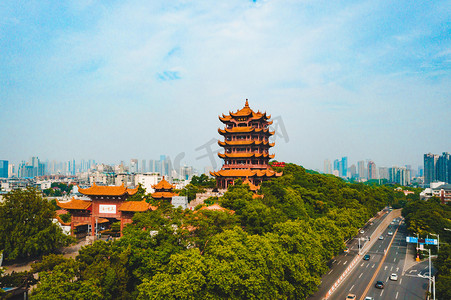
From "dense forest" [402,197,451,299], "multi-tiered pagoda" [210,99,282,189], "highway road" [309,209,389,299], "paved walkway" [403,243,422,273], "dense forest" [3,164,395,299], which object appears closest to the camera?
"dense forest" [3,164,395,299]

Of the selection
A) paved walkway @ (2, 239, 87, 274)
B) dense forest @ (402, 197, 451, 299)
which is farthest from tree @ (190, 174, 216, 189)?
dense forest @ (402, 197, 451, 299)

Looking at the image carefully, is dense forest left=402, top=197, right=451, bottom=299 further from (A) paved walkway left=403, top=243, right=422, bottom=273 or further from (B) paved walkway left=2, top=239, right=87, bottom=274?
(B) paved walkway left=2, top=239, right=87, bottom=274

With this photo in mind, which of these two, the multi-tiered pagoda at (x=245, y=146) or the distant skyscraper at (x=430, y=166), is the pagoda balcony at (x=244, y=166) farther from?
the distant skyscraper at (x=430, y=166)

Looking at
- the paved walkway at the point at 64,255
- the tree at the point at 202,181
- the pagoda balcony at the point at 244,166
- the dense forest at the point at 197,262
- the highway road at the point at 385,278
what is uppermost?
the pagoda balcony at the point at 244,166

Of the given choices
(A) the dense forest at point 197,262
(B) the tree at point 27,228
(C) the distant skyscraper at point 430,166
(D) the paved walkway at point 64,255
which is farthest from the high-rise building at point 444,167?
(B) the tree at point 27,228

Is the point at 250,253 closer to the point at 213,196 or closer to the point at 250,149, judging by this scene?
the point at 213,196

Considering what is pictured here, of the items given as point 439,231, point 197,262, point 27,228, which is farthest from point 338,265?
point 27,228

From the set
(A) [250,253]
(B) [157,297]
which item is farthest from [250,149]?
(B) [157,297]
